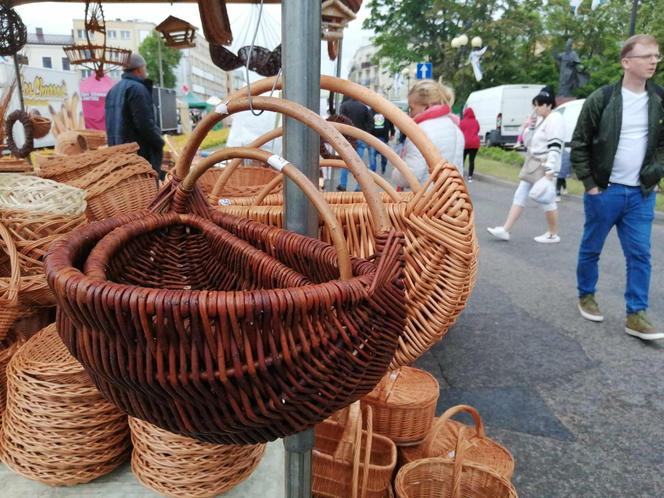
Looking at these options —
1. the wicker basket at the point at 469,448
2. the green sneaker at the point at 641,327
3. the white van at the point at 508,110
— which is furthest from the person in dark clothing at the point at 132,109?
the white van at the point at 508,110

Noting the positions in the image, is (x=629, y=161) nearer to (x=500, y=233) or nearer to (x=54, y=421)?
(x=500, y=233)

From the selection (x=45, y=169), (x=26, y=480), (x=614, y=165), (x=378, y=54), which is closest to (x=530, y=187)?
(x=614, y=165)

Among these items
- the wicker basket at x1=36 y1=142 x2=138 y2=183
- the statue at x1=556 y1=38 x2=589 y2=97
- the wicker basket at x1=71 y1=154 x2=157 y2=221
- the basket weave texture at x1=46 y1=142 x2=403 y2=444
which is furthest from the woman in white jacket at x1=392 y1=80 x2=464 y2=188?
the statue at x1=556 y1=38 x2=589 y2=97

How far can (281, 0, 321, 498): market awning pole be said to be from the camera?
834 millimetres

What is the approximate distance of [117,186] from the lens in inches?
78.5

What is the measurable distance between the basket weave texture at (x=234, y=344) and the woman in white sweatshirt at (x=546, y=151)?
5.10m

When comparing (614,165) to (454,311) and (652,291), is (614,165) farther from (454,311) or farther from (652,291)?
(454,311)

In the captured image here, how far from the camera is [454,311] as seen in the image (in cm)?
105

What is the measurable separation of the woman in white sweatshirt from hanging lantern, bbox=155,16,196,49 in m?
3.84

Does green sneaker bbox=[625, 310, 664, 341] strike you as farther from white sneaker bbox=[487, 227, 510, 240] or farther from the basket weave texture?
the basket weave texture

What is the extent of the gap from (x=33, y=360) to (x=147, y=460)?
1.53ft

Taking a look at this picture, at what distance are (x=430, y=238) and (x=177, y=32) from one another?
2.41m

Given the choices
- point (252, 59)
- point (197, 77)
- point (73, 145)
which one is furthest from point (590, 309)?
point (197, 77)

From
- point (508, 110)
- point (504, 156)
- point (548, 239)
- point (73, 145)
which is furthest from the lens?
point (508, 110)
